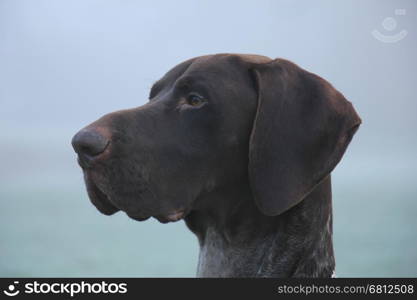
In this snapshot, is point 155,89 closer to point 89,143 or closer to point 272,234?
point 89,143

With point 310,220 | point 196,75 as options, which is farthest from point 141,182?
point 310,220

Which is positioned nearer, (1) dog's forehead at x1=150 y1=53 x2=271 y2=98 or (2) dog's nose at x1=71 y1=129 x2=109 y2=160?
(2) dog's nose at x1=71 y1=129 x2=109 y2=160

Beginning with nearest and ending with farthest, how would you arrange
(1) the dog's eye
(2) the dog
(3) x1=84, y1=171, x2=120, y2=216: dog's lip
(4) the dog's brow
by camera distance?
(3) x1=84, y1=171, x2=120, y2=216: dog's lip → (2) the dog → (1) the dog's eye → (4) the dog's brow

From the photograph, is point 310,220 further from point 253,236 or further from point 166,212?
point 166,212

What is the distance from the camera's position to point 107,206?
2.58m

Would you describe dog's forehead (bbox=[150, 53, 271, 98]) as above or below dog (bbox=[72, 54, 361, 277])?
above

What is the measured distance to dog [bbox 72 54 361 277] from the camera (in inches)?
100

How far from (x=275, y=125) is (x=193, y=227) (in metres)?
0.87

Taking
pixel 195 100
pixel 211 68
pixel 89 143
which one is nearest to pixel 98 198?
pixel 89 143

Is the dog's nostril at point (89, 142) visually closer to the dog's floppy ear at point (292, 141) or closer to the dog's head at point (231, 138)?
the dog's head at point (231, 138)

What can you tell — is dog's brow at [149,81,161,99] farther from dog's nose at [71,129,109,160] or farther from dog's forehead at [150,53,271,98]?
dog's nose at [71,129,109,160]

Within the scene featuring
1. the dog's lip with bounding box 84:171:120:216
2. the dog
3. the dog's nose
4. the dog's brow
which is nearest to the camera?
the dog's nose

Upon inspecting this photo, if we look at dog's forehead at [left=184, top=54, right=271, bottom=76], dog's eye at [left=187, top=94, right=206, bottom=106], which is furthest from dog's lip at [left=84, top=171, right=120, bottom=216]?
dog's forehead at [left=184, top=54, right=271, bottom=76]

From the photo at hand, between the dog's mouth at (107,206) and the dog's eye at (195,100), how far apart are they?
1.76 ft
